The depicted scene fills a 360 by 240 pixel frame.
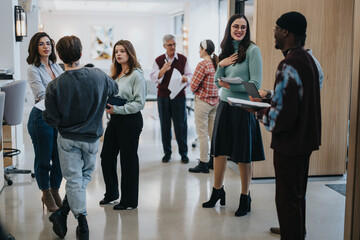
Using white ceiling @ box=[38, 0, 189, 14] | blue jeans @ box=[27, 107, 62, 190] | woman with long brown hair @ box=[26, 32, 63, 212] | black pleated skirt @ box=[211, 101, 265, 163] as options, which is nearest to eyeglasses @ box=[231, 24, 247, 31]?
black pleated skirt @ box=[211, 101, 265, 163]

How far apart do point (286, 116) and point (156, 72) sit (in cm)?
343

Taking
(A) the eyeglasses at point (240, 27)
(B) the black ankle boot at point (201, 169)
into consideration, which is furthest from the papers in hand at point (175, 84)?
(A) the eyeglasses at point (240, 27)

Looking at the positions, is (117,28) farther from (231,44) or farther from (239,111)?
(239,111)

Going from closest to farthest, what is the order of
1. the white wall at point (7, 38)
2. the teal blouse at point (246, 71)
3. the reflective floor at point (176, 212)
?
1. the reflective floor at point (176, 212)
2. the teal blouse at point (246, 71)
3. the white wall at point (7, 38)

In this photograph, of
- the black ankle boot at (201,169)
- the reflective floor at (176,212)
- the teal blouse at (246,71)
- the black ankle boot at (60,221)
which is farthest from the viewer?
the black ankle boot at (201,169)

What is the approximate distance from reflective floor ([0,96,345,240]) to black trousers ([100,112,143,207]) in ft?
0.61

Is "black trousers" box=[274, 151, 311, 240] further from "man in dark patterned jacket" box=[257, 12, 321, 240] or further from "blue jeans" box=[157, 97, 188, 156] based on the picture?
"blue jeans" box=[157, 97, 188, 156]

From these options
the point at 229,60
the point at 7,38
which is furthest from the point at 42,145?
the point at 7,38

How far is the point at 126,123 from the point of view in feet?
12.3

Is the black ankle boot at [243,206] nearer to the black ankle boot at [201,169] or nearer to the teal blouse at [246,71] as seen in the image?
the teal blouse at [246,71]

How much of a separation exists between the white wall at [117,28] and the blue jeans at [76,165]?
13.4 m

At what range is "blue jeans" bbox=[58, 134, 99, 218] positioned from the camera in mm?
3131

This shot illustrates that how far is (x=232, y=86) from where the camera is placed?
3.62m

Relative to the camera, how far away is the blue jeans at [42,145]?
360cm
